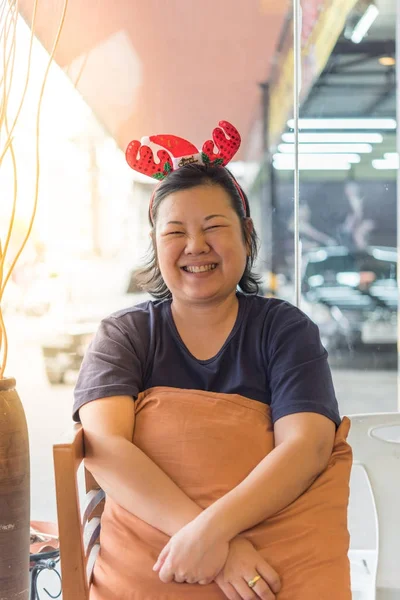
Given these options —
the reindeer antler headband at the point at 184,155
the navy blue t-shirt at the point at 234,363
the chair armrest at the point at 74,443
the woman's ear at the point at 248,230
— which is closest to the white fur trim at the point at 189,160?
the reindeer antler headband at the point at 184,155

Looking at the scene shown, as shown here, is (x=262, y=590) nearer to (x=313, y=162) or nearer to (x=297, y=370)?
(x=297, y=370)

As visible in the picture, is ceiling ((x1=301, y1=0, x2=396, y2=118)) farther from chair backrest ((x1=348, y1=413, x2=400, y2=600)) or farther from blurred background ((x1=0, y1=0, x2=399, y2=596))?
chair backrest ((x1=348, y1=413, x2=400, y2=600))

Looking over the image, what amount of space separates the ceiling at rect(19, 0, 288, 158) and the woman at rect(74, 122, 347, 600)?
2.08ft

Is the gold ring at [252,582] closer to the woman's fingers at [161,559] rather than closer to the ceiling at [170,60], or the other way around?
the woman's fingers at [161,559]

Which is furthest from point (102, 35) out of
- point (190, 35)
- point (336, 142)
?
point (336, 142)

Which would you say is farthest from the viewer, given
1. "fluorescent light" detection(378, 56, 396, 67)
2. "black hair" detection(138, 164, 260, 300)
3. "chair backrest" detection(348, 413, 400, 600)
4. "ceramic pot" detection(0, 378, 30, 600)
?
"fluorescent light" detection(378, 56, 396, 67)

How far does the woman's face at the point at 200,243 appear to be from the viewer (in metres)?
1.49

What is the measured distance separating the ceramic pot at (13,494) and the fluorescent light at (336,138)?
48.5 inches

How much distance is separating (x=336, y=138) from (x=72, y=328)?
3.53 feet

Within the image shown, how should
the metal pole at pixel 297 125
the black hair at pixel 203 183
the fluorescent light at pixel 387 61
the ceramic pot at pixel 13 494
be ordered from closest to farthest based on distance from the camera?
the ceramic pot at pixel 13 494
the black hair at pixel 203 183
the metal pole at pixel 297 125
the fluorescent light at pixel 387 61

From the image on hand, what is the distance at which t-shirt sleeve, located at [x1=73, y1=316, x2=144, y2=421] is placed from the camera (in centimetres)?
143

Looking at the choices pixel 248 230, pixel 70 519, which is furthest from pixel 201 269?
pixel 70 519

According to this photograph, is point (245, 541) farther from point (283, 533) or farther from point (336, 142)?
point (336, 142)

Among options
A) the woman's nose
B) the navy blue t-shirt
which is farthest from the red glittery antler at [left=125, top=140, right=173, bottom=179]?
the navy blue t-shirt
